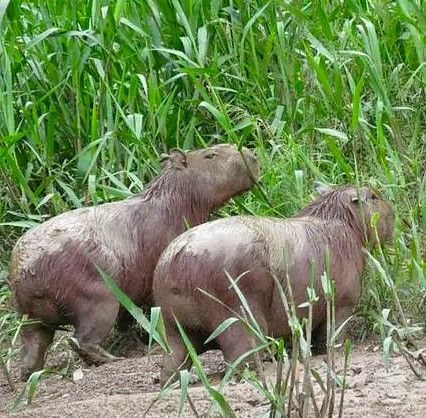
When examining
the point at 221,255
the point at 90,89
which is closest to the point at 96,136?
the point at 90,89

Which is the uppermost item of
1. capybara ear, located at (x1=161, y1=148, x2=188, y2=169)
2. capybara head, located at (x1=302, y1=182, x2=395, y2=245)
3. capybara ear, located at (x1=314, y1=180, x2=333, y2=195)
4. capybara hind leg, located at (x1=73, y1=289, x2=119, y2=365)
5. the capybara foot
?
capybara ear, located at (x1=161, y1=148, x2=188, y2=169)

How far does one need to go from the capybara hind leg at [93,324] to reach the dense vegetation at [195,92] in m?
0.53

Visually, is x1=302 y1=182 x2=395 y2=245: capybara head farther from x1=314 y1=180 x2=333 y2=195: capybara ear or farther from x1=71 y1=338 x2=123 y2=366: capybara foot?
x1=71 y1=338 x2=123 y2=366: capybara foot

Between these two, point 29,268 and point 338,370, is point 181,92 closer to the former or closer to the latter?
point 29,268

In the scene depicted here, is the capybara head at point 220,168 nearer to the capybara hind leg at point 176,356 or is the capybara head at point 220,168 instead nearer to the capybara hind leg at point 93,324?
the capybara hind leg at point 93,324

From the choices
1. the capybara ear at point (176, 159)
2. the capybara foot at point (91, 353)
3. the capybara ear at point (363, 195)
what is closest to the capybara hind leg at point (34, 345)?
the capybara foot at point (91, 353)

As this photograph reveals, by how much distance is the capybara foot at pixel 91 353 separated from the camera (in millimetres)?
6184

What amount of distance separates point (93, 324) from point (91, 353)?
14 centimetres

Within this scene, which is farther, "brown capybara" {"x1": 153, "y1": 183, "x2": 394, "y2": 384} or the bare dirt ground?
"brown capybara" {"x1": 153, "y1": 183, "x2": 394, "y2": 384}

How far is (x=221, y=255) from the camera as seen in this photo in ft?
17.6

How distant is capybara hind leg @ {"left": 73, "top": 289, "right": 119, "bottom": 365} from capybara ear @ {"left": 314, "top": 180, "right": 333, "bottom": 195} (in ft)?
3.43

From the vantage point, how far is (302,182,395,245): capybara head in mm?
5906

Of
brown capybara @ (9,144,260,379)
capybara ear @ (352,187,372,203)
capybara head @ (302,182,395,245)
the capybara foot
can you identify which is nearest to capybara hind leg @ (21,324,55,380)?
brown capybara @ (9,144,260,379)

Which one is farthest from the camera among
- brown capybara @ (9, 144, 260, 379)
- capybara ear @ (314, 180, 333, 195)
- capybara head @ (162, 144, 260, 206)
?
capybara head @ (162, 144, 260, 206)
